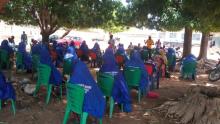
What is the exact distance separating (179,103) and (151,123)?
1056 mm

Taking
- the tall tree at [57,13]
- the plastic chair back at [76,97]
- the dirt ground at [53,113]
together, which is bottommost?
the dirt ground at [53,113]

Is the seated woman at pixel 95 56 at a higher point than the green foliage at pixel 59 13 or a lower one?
lower

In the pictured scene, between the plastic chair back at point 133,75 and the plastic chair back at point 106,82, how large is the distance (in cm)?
138

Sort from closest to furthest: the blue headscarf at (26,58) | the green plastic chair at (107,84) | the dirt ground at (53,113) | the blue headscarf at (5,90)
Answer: the blue headscarf at (5,90) → the dirt ground at (53,113) → the green plastic chair at (107,84) → the blue headscarf at (26,58)

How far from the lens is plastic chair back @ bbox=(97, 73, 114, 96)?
7523 millimetres

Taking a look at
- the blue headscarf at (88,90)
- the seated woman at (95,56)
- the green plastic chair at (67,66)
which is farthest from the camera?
the seated woman at (95,56)

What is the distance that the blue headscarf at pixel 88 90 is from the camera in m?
5.97

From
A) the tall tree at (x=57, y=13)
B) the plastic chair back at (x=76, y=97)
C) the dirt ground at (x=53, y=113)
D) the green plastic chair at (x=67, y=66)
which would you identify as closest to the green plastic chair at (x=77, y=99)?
the plastic chair back at (x=76, y=97)

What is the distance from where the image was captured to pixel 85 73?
Result: 597 centimetres

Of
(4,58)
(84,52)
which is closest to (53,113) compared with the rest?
(4,58)

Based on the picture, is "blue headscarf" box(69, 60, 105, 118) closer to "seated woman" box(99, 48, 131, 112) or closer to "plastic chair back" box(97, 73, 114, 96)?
"seated woman" box(99, 48, 131, 112)

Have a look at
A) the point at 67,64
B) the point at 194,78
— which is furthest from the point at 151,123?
the point at 194,78

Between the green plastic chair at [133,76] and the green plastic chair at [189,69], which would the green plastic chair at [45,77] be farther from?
the green plastic chair at [189,69]

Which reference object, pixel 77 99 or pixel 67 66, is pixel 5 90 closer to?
pixel 77 99
